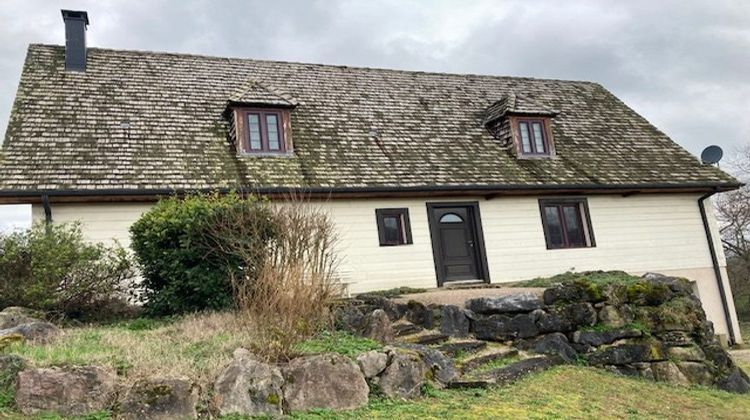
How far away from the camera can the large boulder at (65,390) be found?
5.06m

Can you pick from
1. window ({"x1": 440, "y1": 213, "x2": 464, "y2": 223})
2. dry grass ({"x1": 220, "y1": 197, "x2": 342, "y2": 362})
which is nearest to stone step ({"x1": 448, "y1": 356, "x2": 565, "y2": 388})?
dry grass ({"x1": 220, "y1": 197, "x2": 342, "y2": 362})

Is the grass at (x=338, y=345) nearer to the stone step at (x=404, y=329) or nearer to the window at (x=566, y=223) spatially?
the stone step at (x=404, y=329)

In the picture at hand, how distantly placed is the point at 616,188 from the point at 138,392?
13.6m

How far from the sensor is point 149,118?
13.5 meters

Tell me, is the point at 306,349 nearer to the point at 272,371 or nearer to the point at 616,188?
the point at 272,371

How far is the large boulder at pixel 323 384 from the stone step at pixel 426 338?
7.29ft

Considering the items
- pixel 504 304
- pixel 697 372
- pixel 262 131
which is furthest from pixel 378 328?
pixel 262 131

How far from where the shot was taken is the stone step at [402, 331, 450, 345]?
8266 mm

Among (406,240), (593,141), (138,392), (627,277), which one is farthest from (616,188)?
(138,392)

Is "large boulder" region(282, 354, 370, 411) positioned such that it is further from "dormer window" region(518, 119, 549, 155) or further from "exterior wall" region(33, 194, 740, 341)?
"dormer window" region(518, 119, 549, 155)

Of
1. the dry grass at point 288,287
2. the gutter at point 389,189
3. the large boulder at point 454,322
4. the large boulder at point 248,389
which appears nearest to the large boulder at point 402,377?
the dry grass at point 288,287

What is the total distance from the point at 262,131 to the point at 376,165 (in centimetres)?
295

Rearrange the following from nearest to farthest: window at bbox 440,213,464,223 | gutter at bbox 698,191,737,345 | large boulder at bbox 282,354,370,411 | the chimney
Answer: large boulder at bbox 282,354,370,411 → window at bbox 440,213,464,223 → the chimney → gutter at bbox 698,191,737,345

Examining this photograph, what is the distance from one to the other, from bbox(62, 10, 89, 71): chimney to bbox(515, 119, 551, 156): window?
1207 centimetres
